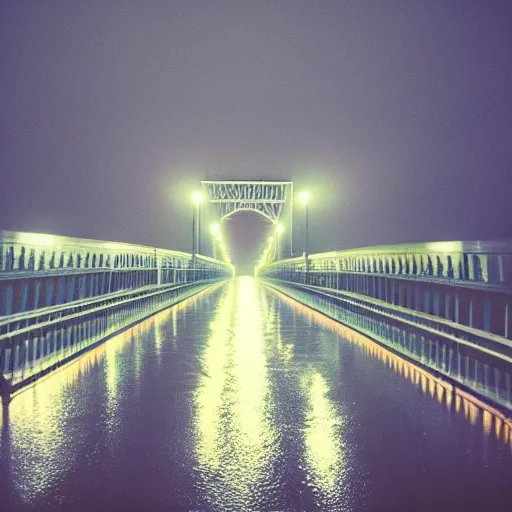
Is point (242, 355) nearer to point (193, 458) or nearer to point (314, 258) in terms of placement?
point (193, 458)

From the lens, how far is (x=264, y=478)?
4.85 meters

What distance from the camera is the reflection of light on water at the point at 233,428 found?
4.68 meters

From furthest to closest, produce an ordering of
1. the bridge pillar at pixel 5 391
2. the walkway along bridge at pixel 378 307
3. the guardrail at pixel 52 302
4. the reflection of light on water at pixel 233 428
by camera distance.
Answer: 1. the guardrail at pixel 52 302
2. the walkway along bridge at pixel 378 307
3. the bridge pillar at pixel 5 391
4. the reflection of light on water at pixel 233 428

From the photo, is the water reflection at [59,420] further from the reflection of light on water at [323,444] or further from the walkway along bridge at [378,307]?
the reflection of light on water at [323,444]

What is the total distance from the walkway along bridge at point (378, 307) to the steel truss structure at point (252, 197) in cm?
10408

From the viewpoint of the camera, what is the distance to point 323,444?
19.0 ft

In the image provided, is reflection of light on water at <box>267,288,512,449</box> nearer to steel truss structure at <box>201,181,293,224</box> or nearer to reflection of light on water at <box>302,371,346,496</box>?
reflection of light on water at <box>302,371,346,496</box>

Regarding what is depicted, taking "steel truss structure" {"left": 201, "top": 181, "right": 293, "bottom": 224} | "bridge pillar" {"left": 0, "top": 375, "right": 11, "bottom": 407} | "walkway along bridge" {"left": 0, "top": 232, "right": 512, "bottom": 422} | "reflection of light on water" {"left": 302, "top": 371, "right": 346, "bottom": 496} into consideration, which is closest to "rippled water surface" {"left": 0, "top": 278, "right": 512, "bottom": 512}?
"reflection of light on water" {"left": 302, "top": 371, "right": 346, "bottom": 496}

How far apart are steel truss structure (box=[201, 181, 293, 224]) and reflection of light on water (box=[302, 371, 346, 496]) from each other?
112766mm

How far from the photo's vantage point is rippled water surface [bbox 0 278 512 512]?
4.50 m

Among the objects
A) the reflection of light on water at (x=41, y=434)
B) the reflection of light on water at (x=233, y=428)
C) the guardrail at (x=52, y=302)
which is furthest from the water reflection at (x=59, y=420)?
the reflection of light on water at (x=233, y=428)

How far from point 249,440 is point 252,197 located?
118738 mm

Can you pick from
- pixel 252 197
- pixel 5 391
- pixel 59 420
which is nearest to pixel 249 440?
pixel 59 420

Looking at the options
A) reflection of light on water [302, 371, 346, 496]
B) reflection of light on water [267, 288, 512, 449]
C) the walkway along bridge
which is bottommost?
reflection of light on water [302, 371, 346, 496]
